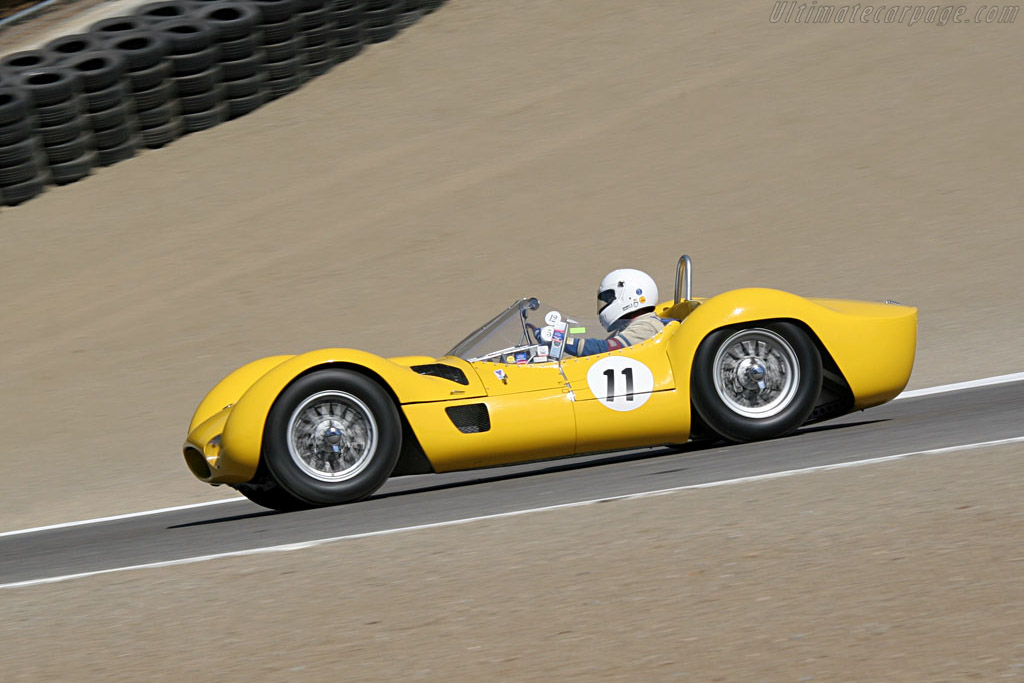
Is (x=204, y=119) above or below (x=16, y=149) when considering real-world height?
above

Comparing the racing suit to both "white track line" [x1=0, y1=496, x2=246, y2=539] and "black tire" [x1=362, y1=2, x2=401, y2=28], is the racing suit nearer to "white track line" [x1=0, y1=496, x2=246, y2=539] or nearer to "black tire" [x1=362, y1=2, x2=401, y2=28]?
"white track line" [x1=0, y1=496, x2=246, y2=539]

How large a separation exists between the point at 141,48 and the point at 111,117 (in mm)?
827

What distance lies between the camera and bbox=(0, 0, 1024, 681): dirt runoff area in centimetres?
409

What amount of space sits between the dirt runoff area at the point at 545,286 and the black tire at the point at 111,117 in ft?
1.91

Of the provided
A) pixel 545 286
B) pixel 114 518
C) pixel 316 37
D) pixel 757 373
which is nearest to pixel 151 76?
pixel 316 37

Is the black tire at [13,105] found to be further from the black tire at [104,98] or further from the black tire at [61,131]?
the black tire at [104,98]


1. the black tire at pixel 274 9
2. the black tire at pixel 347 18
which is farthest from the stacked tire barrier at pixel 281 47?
the black tire at pixel 347 18

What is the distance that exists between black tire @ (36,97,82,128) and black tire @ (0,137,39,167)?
27 centimetres

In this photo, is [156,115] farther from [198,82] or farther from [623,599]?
[623,599]

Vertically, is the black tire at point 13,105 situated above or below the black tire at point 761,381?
above

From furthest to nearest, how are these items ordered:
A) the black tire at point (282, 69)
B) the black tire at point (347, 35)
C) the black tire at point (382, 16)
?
1. the black tire at point (382, 16)
2. the black tire at point (347, 35)
3. the black tire at point (282, 69)

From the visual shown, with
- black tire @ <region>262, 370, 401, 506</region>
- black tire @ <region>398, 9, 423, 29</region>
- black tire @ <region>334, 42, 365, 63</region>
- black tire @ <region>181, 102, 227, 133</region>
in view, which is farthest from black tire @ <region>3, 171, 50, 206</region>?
black tire @ <region>262, 370, 401, 506</region>

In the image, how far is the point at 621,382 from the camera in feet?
21.9

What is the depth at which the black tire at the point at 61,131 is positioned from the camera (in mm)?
14289
